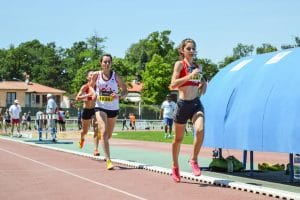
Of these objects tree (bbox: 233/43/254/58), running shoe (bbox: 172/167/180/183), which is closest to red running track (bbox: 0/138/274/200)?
running shoe (bbox: 172/167/180/183)

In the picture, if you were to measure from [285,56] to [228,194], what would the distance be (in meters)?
2.77

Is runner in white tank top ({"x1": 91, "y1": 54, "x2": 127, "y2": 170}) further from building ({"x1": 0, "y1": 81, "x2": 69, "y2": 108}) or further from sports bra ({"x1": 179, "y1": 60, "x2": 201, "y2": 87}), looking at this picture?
building ({"x1": 0, "y1": 81, "x2": 69, "y2": 108})

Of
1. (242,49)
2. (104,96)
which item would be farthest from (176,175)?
(242,49)

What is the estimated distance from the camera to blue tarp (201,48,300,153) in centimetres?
889

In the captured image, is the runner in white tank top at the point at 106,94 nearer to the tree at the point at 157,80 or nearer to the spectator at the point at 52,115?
the spectator at the point at 52,115

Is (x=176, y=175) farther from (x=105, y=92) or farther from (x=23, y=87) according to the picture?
(x=23, y=87)

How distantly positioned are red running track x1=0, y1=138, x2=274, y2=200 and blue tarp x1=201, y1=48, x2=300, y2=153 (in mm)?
1105

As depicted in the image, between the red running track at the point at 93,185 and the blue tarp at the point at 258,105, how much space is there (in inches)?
43.5

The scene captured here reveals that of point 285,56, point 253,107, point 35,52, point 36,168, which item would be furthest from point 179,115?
point 35,52

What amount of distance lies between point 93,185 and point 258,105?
9.69 feet

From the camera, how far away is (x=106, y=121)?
12.5 meters

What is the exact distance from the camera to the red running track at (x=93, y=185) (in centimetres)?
823

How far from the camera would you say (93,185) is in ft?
31.0

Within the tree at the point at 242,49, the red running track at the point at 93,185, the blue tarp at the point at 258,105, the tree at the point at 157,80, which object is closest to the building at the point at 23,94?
the tree at the point at 157,80
